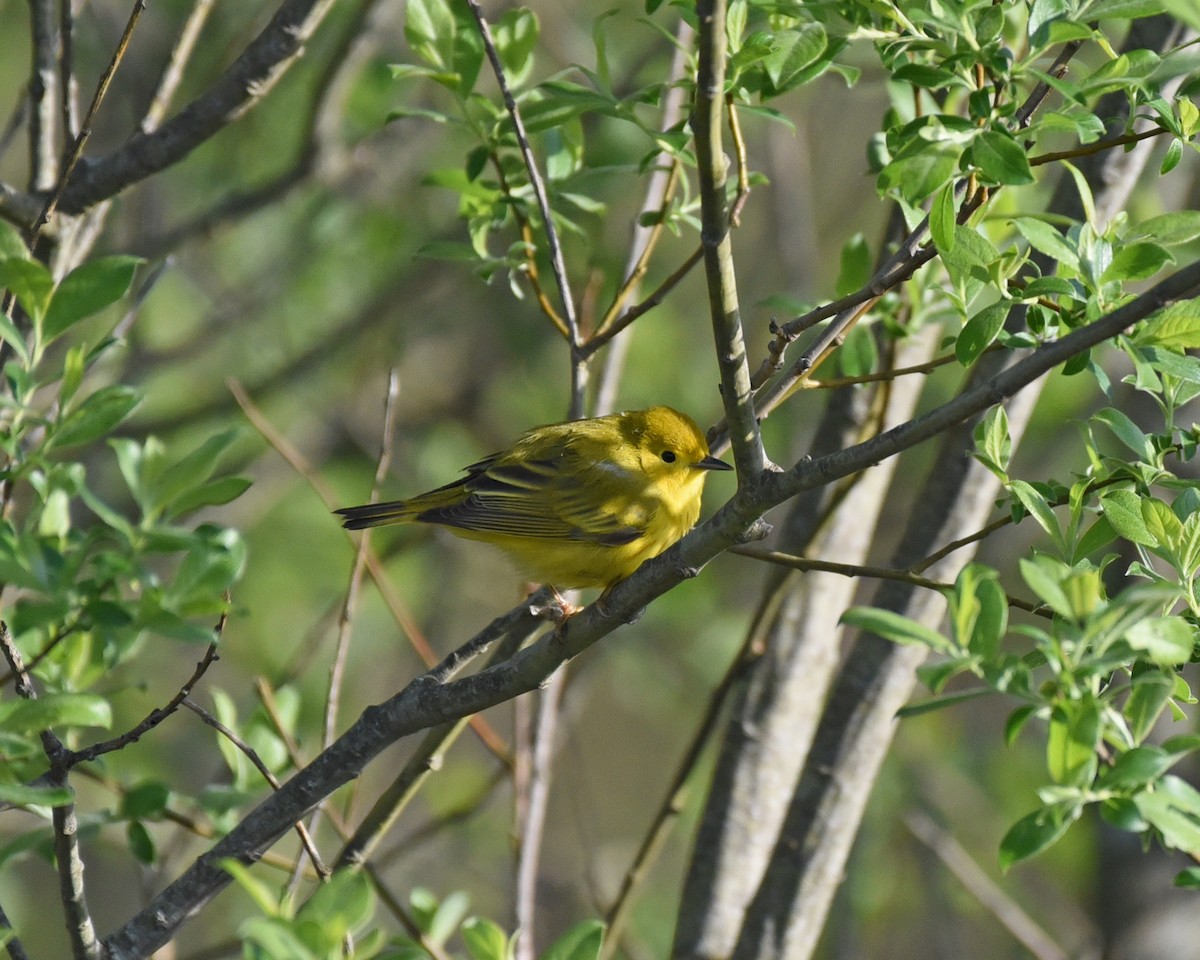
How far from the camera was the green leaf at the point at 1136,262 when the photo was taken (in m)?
1.99

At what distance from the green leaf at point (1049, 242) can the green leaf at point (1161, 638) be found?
2.19 ft

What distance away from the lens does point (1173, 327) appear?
2016mm

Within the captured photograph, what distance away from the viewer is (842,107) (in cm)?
929

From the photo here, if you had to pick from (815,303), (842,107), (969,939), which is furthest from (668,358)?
(969,939)

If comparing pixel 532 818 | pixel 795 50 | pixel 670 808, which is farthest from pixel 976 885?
pixel 795 50

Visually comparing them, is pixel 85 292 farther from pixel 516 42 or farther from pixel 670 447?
pixel 670 447

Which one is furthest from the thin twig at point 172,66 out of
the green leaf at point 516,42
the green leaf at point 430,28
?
the green leaf at point 516,42

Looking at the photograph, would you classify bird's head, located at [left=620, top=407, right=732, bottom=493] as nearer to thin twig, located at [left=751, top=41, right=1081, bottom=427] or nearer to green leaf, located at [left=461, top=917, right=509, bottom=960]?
thin twig, located at [left=751, top=41, right=1081, bottom=427]

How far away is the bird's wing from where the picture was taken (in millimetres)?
3916

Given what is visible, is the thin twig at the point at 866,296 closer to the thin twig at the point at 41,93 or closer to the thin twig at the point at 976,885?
the thin twig at the point at 41,93

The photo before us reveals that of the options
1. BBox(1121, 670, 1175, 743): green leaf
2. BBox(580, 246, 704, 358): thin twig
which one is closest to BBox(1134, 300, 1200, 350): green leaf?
BBox(1121, 670, 1175, 743): green leaf

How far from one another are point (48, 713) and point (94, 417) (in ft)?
1.52

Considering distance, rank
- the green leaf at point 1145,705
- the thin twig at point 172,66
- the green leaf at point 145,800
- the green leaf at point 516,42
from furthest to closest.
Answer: the thin twig at point 172,66, the green leaf at point 516,42, the green leaf at point 145,800, the green leaf at point 1145,705

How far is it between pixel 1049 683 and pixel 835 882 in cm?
203
